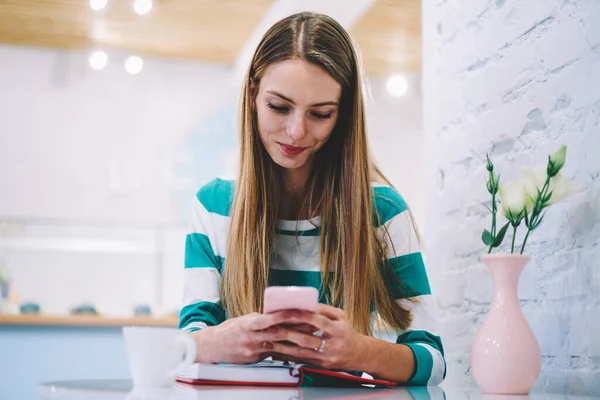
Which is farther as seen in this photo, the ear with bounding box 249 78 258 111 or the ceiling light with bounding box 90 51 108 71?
the ceiling light with bounding box 90 51 108 71

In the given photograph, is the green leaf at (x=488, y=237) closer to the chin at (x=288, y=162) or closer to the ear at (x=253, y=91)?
the chin at (x=288, y=162)

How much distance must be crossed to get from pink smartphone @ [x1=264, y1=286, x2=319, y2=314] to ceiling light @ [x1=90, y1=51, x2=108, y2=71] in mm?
4548

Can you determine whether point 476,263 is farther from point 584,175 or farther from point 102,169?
point 102,169

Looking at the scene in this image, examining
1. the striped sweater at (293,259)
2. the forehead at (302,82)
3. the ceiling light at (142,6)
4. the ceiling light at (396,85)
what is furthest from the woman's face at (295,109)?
the ceiling light at (396,85)

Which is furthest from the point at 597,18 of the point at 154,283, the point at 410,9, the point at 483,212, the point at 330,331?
the point at 154,283

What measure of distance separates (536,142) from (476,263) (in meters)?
0.36

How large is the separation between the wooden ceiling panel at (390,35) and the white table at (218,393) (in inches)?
134

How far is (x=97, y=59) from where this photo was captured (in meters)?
5.34

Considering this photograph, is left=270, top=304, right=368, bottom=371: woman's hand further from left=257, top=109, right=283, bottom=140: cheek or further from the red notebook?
left=257, top=109, right=283, bottom=140: cheek

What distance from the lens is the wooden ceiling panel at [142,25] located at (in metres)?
4.59

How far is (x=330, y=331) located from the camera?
1245 millimetres

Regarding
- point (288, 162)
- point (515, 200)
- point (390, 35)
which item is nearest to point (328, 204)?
point (288, 162)

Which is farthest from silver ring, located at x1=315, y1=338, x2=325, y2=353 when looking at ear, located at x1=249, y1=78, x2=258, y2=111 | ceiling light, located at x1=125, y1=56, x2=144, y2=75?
ceiling light, located at x1=125, y1=56, x2=144, y2=75

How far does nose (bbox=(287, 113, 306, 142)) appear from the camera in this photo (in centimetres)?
155
